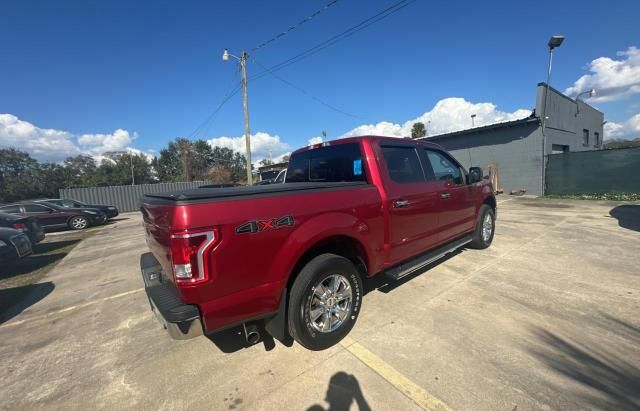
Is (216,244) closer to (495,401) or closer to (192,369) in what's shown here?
(192,369)

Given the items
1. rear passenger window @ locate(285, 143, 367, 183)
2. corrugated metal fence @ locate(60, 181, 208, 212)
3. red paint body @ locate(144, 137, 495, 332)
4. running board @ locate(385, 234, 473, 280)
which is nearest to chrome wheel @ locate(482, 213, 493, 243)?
running board @ locate(385, 234, 473, 280)

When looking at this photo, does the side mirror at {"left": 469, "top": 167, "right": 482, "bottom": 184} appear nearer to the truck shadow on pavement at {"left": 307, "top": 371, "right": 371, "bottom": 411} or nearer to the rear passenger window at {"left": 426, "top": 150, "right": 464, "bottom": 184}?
the rear passenger window at {"left": 426, "top": 150, "right": 464, "bottom": 184}

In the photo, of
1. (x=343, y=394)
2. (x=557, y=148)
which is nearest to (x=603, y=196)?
(x=557, y=148)

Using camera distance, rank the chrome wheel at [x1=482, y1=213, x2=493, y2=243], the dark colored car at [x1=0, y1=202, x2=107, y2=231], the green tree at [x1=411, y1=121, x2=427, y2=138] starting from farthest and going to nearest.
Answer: the green tree at [x1=411, y1=121, x2=427, y2=138], the dark colored car at [x1=0, y1=202, x2=107, y2=231], the chrome wheel at [x1=482, y1=213, x2=493, y2=243]

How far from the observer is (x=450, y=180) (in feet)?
14.1

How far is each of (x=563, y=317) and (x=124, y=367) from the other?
4350 millimetres

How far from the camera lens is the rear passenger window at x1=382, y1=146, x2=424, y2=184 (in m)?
3.47

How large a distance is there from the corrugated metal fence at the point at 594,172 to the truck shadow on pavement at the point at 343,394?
1662 centimetres

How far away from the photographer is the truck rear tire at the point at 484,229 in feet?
16.9

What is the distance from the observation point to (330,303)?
275 centimetres

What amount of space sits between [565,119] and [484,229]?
16918 mm

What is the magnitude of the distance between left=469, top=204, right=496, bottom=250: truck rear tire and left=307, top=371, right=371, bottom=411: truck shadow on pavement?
3.80 metres

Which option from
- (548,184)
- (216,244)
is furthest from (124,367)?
(548,184)

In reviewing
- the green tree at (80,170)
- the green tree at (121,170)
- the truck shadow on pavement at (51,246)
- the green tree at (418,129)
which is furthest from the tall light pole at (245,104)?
the green tree at (80,170)
